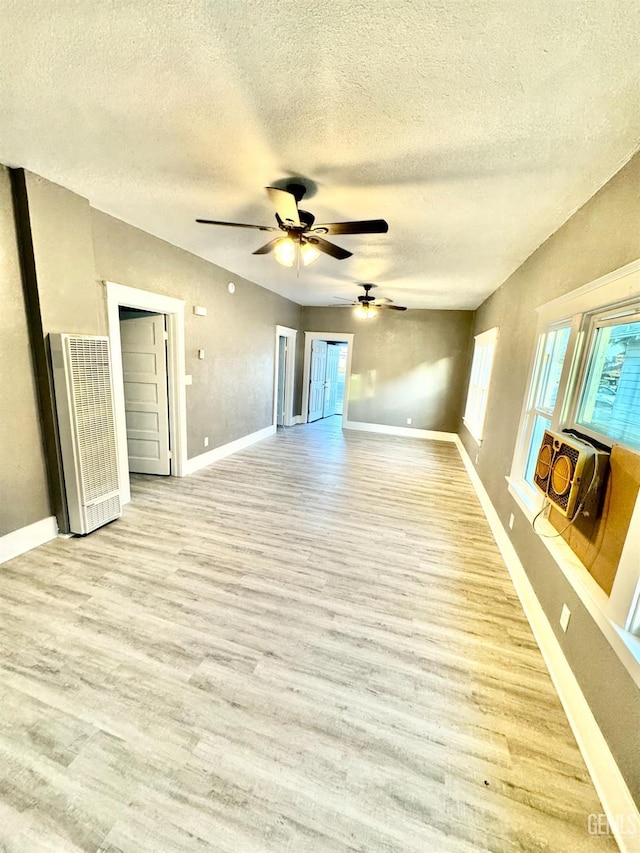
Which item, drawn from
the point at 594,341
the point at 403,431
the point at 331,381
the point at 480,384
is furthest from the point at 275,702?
the point at 331,381

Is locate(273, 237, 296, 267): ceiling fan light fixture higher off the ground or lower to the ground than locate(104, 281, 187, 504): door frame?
higher

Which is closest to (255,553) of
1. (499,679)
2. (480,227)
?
(499,679)

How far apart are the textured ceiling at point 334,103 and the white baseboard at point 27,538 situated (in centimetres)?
253

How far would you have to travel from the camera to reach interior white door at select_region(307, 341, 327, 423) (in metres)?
7.48

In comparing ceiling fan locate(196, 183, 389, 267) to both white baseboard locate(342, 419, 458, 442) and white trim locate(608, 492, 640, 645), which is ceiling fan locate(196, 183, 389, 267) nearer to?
white trim locate(608, 492, 640, 645)

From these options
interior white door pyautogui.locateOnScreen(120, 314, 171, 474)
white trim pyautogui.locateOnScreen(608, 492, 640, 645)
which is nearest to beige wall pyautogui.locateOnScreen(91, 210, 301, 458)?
interior white door pyautogui.locateOnScreen(120, 314, 171, 474)

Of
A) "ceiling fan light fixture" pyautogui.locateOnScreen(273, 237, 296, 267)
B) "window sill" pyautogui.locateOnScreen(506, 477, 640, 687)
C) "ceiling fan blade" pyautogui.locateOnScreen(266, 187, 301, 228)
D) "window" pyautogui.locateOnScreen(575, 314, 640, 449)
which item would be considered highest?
"ceiling fan blade" pyautogui.locateOnScreen(266, 187, 301, 228)

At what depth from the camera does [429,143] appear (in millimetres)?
1683

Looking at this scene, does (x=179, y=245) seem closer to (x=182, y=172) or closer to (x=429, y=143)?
(x=182, y=172)

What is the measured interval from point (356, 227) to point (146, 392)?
307 cm

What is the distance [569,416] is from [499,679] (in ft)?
5.04

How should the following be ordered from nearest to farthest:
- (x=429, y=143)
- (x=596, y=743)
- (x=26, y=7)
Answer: (x=26, y=7) < (x=596, y=743) < (x=429, y=143)

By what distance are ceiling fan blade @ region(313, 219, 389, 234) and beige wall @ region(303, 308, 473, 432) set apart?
500cm

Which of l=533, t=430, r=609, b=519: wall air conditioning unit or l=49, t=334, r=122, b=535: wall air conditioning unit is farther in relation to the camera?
l=49, t=334, r=122, b=535: wall air conditioning unit
